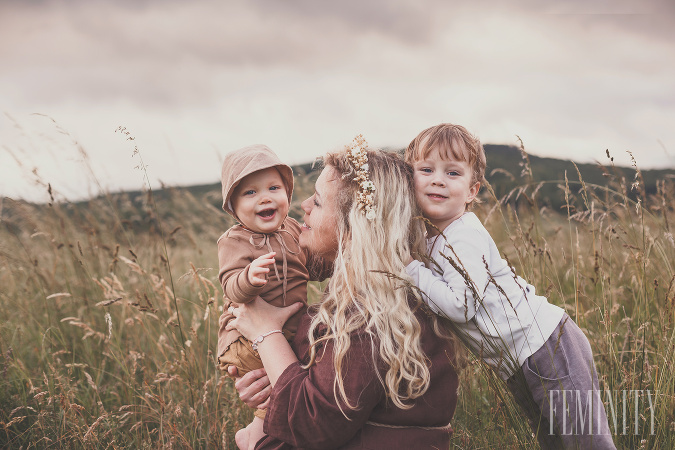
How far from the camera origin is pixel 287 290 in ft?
8.16

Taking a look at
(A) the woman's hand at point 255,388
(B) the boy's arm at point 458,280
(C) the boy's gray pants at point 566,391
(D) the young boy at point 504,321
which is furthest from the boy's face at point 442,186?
(A) the woman's hand at point 255,388

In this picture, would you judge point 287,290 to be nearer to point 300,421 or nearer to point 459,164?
point 300,421

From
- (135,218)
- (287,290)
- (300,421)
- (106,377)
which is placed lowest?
(106,377)

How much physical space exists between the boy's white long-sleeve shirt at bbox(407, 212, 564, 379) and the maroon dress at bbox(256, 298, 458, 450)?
0.14 meters

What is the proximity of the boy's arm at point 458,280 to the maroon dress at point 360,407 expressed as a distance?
13 centimetres

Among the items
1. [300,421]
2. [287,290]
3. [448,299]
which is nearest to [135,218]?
[287,290]

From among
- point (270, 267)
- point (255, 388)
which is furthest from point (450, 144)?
point (255, 388)

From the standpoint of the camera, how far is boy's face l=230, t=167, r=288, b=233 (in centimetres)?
241

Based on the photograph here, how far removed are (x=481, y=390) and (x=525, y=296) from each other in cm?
129

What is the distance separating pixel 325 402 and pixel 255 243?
938 mm

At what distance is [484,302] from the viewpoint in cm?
202

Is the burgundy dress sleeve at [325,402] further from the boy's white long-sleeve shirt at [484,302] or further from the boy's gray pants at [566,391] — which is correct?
the boy's gray pants at [566,391]

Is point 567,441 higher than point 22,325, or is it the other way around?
point 22,325

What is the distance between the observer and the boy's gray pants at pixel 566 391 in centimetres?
204
